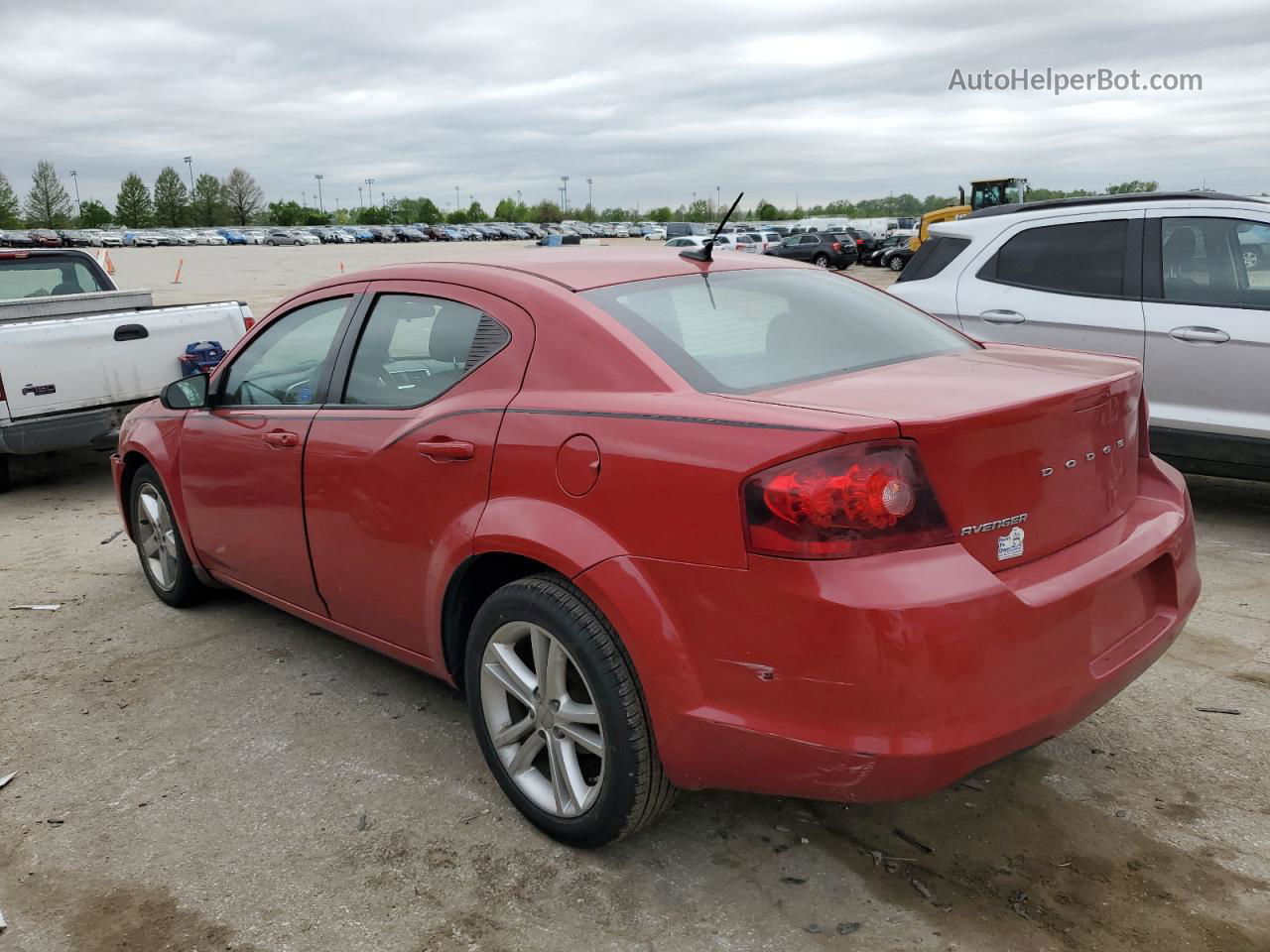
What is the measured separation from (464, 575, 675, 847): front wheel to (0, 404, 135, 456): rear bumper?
210 inches

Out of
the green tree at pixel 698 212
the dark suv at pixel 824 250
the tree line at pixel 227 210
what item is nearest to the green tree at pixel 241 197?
the tree line at pixel 227 210

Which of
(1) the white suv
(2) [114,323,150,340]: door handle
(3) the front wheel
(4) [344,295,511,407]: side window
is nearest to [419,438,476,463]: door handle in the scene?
(4) [344,295,511,407]: side window

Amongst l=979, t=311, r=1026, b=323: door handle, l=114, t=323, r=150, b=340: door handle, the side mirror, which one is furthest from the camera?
l=114, t=323, r=150, b=340: door handle

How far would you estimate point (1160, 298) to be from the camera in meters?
5.80

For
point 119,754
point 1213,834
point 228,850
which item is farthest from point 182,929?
Result: point 1213,834

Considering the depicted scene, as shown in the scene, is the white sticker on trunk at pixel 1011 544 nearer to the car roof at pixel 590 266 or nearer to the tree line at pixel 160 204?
the car roof at pixel 590 266

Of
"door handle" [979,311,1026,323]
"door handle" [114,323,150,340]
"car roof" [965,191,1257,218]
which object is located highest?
"car roof" [965,191,1257,218]

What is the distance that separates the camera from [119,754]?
358 centimetres

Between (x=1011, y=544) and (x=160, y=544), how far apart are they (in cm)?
395

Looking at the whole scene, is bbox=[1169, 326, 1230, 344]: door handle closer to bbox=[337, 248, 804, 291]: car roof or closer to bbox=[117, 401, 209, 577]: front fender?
bbox=[337, 248, 804, 291]: car roof

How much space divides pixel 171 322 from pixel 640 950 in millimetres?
6671

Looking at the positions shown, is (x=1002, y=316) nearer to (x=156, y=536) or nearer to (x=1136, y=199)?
(x=1136, y=199)

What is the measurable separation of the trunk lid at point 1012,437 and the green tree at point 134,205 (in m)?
163

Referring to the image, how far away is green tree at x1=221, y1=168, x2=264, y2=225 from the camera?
Result: 15250 centimetres
